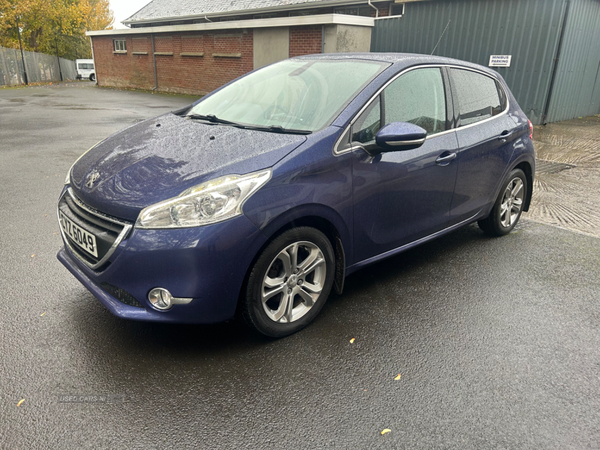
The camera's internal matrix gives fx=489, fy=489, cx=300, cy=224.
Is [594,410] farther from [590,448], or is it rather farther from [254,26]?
[254,26]

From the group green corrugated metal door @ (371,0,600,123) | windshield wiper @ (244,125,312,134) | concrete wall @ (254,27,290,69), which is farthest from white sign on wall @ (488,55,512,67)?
windshield wiper @ (244,125,312,134)

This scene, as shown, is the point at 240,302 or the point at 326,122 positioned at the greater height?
the point at 326,122

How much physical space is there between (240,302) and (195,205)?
0.64 metres

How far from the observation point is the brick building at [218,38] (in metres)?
16.4

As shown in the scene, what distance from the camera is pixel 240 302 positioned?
2816 millimetres

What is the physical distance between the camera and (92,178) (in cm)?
299

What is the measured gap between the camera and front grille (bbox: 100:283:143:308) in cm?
265

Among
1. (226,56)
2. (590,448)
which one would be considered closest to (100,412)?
(590,448)

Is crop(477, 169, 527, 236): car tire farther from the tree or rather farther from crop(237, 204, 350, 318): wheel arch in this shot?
the tree

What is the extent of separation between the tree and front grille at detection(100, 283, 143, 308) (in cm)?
4546

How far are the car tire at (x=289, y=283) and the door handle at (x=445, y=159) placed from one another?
3.93 feet

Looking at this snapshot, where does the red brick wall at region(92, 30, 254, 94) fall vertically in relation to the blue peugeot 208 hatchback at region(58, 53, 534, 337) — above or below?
below

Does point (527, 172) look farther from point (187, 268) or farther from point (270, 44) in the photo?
point (270, 44)

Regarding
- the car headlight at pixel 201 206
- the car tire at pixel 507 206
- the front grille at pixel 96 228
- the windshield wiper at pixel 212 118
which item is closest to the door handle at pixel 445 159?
the car tire at pixel 507 206
